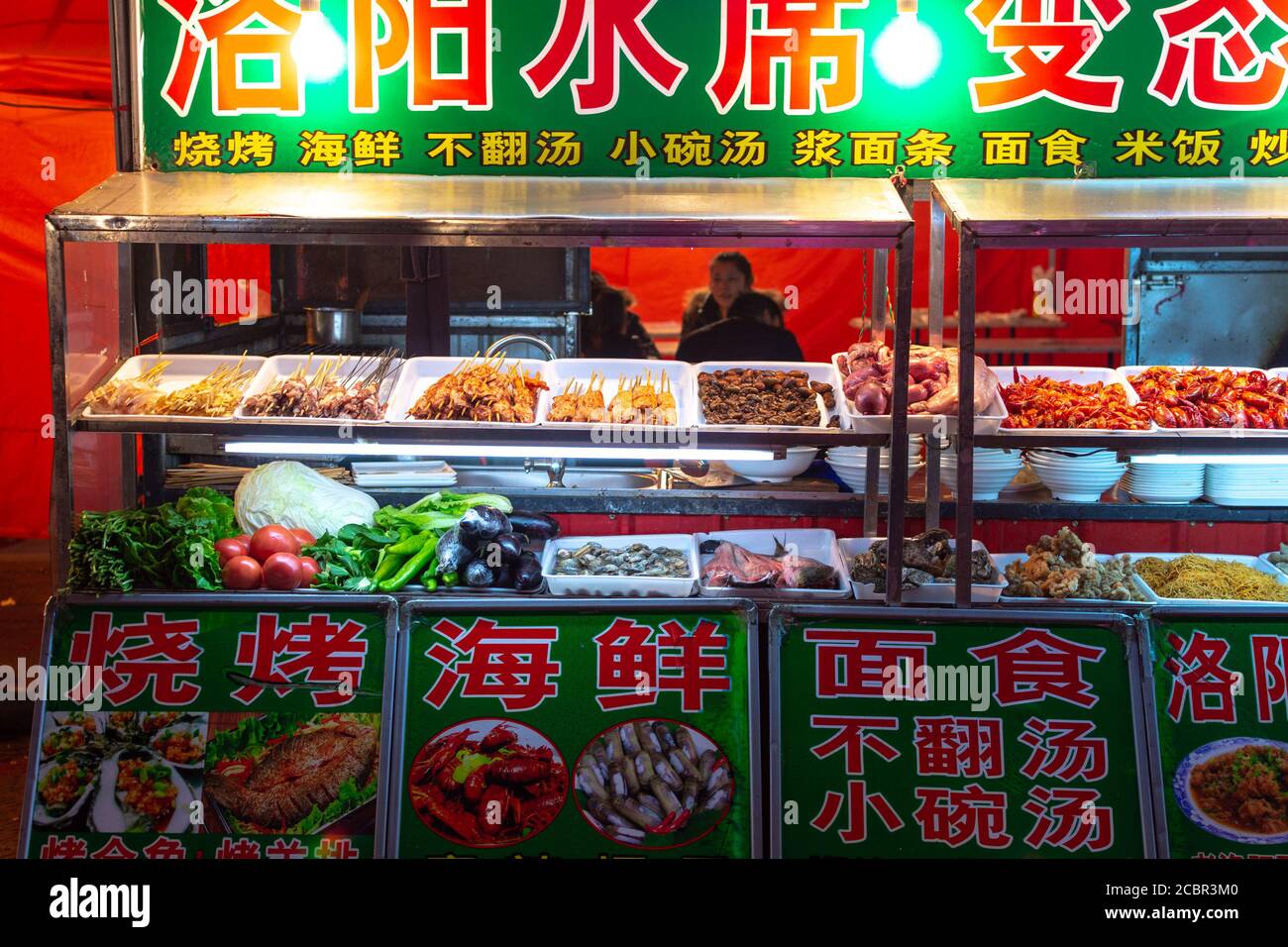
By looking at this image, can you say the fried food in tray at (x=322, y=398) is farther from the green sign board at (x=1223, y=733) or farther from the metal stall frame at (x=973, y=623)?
the green sign board at (x=1223, y=733)

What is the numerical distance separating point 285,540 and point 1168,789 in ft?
10.2

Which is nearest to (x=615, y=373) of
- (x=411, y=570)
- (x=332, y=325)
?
(x=411, y=570)

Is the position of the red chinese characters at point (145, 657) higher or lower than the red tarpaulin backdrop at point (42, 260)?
lower

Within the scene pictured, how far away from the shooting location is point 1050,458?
5043 millimetres

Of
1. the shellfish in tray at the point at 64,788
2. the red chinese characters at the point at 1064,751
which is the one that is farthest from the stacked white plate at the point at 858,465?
the shellfish in tray at the point at 64,788

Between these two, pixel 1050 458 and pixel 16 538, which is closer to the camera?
pixel 1050 458

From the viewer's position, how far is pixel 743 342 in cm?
826

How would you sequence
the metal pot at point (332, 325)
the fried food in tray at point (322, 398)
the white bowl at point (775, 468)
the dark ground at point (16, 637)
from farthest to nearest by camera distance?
the metal pot at point (332, 325) → the dark ground at point (16, 637) → the white bowl at point (775, 468) → the fried food in tray at point (322, 398)

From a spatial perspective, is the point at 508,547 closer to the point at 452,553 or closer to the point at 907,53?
the point at 452,553

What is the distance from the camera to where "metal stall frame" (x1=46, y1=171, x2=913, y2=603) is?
12.4ft

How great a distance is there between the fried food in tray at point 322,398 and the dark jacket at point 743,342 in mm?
4134

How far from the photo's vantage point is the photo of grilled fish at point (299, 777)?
155 inches
